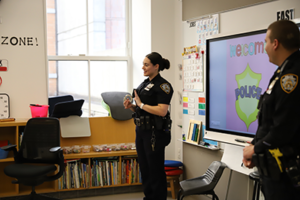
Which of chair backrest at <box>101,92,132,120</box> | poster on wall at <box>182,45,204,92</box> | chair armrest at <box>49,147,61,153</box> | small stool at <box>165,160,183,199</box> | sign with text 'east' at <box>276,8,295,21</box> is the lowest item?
small stool at <box>165,160,183,199</box>

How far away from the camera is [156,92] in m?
2.80

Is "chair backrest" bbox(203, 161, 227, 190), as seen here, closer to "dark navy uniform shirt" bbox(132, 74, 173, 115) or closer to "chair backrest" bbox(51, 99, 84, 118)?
"dark navy uniform shirt" bbox(132, 74, 173, 115)

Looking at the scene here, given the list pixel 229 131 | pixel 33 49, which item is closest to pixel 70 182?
pixel 33 49

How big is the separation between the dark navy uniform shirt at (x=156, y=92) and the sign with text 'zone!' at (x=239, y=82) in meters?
0.45

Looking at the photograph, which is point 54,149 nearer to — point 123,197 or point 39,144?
point 39,144

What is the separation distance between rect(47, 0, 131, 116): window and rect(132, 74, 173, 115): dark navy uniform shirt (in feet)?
5.56

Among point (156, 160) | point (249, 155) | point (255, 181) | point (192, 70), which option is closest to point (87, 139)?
point (156, 160)

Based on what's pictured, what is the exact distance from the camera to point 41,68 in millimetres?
3891

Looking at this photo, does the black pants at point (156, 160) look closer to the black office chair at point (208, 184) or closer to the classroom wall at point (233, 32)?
the black office chair at point (208, 184)

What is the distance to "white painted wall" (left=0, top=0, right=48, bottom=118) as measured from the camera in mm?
3779

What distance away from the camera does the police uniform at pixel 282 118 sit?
1.48 meters

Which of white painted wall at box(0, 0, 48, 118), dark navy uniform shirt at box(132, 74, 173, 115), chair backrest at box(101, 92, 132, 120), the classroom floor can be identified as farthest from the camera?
chair backrest at box(101, 92, 132, 120)

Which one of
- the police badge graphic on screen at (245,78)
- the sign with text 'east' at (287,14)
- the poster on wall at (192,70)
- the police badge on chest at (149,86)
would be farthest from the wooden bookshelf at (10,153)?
the sign with text 'east' at (287,14)

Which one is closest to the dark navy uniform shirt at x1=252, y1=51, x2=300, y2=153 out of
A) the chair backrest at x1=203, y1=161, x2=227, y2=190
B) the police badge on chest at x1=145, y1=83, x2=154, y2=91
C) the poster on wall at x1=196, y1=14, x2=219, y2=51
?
the chair backrest at x1=203, y1=161, x2=227, y2=190
